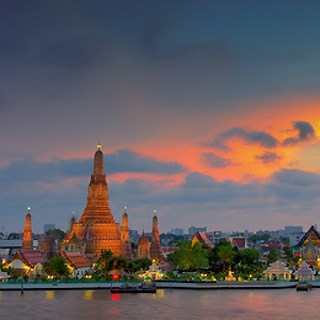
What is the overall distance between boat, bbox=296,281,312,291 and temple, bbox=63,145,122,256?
20087 mm

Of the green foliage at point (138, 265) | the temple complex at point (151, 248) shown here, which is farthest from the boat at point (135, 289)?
the temple complex at point (151, 248)

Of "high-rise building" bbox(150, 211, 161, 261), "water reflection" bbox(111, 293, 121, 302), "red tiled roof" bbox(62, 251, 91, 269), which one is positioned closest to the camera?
"water reflection" bbox(111, 293, 121, 302)

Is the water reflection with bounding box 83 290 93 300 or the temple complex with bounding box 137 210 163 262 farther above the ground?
the temple complex with bounding box 137 210 163 262

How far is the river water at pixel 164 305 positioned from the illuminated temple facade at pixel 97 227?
49.6 feet

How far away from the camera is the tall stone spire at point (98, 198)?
73669 millimetres

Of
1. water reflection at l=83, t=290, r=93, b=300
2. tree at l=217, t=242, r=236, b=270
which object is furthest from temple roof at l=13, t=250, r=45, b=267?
tree at l=217, t=242, r=236, b=270

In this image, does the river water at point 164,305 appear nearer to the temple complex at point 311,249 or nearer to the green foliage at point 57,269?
the green foliage at point 57,269

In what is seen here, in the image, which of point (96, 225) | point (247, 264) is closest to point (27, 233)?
point (96, 225)

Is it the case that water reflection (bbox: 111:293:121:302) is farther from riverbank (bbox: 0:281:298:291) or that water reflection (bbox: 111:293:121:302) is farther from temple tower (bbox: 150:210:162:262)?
temple tower (bbox: 150:210:162:262)

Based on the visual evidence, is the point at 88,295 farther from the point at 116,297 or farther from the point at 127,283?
the point at 127,283

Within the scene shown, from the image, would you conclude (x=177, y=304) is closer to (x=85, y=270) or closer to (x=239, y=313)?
(x=239, y=313)

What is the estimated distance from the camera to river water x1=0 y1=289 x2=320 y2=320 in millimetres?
38344

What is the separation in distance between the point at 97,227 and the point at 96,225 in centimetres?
24

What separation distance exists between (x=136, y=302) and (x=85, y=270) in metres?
20.7
